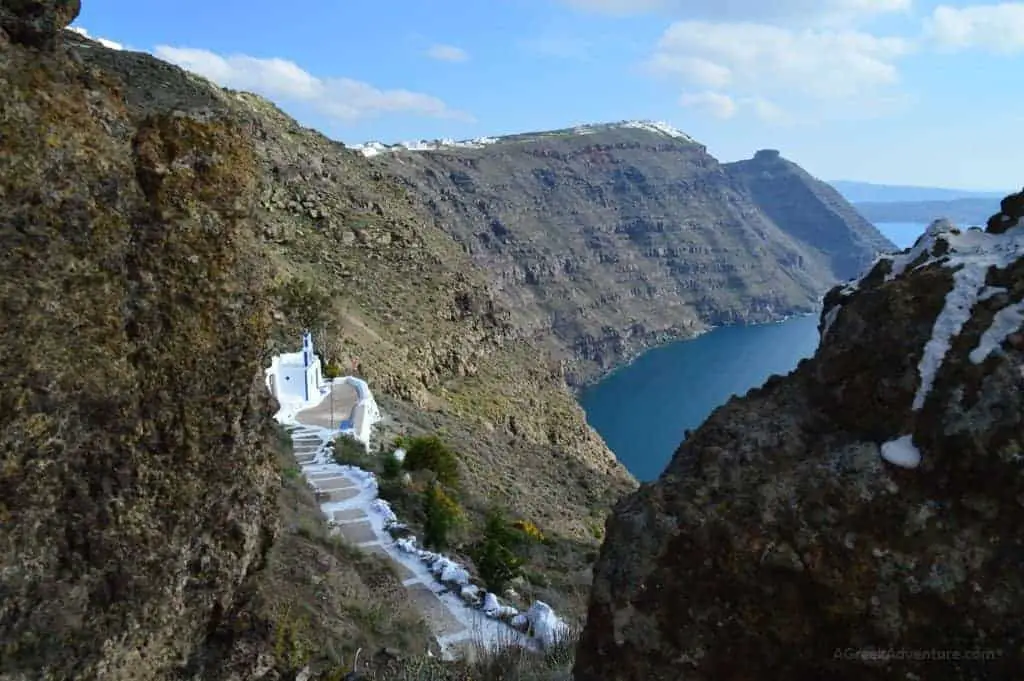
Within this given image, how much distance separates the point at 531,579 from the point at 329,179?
35716 mm

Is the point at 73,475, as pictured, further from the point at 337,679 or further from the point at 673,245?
the point at 673,245

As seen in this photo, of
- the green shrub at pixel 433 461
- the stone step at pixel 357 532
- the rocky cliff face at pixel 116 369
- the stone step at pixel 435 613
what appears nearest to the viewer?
the rocky cliff face at pixel 116 369

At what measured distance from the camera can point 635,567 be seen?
329 cm

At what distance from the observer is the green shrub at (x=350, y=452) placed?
1597cm

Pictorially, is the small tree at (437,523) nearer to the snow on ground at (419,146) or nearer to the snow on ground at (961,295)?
the snow on ground at (961,295)

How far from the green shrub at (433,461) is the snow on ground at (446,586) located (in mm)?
1958

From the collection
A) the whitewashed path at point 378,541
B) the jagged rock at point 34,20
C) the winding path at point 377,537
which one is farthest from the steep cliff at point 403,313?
the jagged rock at point 34,20

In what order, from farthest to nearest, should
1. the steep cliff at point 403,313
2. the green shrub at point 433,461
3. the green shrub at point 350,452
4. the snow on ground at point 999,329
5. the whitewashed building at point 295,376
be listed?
the steep cliff at point 403,313
the whitewashed building at point 295,376
the green shrub at point 433,461
the green shrub at point 350,452
the snow on ground at point 999,329

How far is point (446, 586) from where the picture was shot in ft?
33.3

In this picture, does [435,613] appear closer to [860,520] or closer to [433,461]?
[860,520]

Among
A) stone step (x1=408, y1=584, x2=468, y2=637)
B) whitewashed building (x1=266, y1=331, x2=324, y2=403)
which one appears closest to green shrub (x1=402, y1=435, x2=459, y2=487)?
whitewashed building (x1=266, y1=331, x2=324, y2=403)

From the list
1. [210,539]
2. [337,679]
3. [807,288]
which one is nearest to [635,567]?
[210,539]

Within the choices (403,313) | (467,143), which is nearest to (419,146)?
(467,143)

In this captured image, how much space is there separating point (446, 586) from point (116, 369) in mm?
7117
